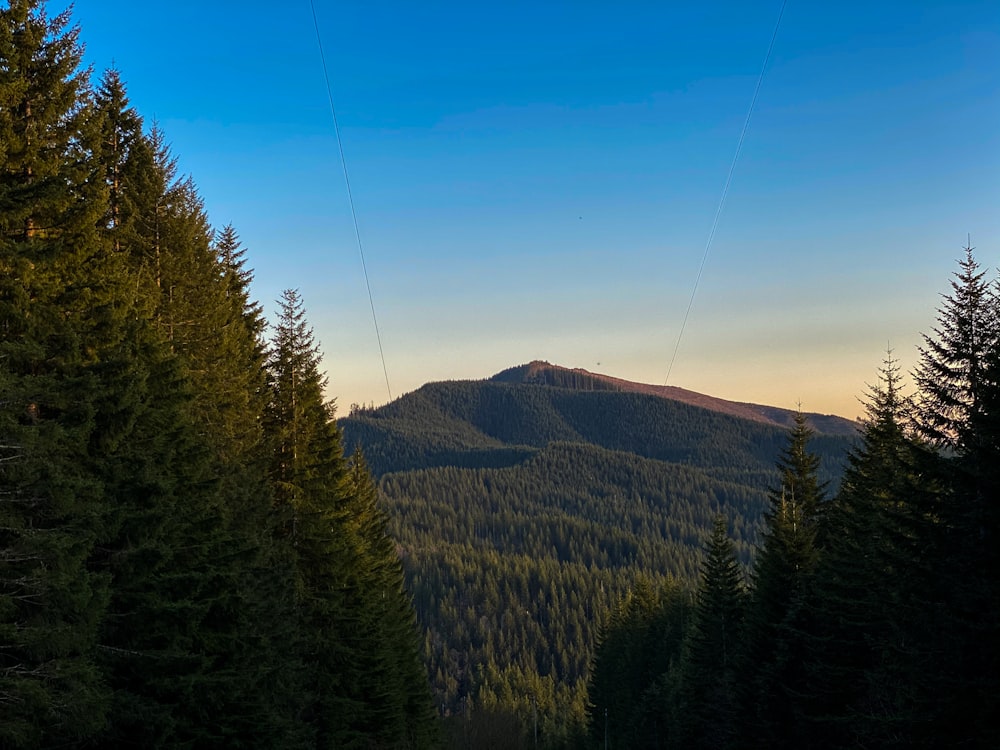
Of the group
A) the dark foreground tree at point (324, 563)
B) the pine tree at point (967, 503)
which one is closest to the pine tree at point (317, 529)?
the dark foreground tree at point (324, 563)

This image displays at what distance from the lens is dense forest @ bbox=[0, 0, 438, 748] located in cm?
1136

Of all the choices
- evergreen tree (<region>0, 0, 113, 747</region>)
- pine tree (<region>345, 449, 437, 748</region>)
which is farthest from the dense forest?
pine tree (<region>345, 449, 437, 748</region>)

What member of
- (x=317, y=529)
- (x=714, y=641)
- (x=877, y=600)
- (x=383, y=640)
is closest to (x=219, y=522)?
(x=317, y=529)

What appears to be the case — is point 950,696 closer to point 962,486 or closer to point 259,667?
point 962,486

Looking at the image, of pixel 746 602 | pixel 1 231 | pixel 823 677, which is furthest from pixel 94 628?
pixel 746 602

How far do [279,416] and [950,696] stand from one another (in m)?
22.5

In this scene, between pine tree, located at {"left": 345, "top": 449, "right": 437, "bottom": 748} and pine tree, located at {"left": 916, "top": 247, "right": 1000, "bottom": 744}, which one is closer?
pine tree, located at {"left": 916, "top": 247, "right": 1000, "bottom": 744}

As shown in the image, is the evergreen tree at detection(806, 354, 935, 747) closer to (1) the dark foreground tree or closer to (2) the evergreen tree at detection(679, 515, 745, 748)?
(2) the evergreen tree at detection(679, 515, 745, 748)

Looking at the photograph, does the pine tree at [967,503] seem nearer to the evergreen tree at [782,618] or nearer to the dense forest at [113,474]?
the evergreen tree at [782,618]

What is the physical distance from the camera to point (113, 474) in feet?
47.1

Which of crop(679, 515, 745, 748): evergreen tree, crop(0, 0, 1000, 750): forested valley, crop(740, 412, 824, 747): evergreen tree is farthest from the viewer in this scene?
crop(679, 515, 745, 748): evergreen tree

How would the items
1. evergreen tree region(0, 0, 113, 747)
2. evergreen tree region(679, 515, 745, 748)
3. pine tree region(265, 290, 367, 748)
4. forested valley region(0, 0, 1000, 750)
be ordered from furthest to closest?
evergreen tree region(679, 515, 745, 748)
pine tree region(265, 290, 367, 748)
forested valley region(0, 0, 1000, 750)
evergreen tree region(0, 0, 113, 747)

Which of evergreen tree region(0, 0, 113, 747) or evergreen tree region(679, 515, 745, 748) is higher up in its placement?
evergreen tree region(0, 0, 113, 747)

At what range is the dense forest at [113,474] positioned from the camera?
1136 centimetres
